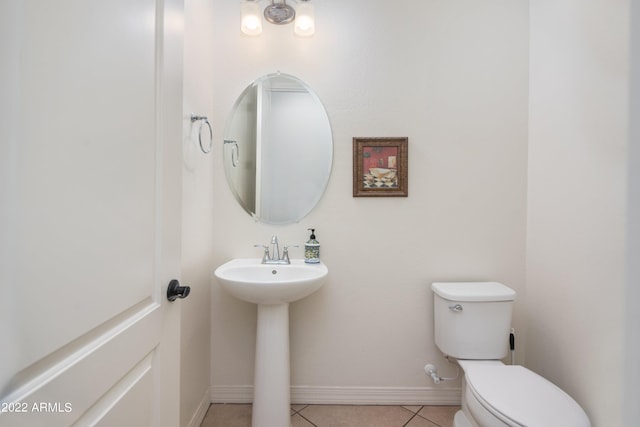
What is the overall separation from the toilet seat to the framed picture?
950mm

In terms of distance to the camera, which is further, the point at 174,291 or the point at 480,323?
the point at 480,323

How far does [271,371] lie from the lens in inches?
54.4

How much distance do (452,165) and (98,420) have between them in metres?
1.77

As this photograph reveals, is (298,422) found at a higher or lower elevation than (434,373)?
lower

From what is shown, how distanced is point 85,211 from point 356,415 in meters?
1.66

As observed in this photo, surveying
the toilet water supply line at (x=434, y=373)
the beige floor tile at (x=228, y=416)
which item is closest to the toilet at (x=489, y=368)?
the toilet water supply line at (x=434, y=373)

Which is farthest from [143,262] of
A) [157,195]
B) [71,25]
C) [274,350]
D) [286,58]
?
[286,58]

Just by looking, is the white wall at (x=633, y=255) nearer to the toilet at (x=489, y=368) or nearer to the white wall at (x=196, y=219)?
the toilet at (x=489, y=368)

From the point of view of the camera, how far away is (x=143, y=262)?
26.8 inches

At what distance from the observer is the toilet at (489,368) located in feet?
3.34

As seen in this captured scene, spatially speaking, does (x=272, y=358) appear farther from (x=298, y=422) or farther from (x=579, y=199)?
(x=579, y=199)

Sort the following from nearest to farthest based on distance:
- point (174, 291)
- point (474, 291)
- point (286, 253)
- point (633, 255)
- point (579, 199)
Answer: point (174, 291) → point (633, 255) → point (579, 199) → point (474, 291) → point (286, 253)

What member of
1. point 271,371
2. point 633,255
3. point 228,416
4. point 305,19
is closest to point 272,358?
Result: point 271,371

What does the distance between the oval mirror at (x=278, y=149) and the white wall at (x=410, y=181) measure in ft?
0.20
